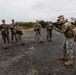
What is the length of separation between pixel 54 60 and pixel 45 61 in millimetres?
473

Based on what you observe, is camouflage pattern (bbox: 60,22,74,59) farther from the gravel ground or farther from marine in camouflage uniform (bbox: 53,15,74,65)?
the gravel ground

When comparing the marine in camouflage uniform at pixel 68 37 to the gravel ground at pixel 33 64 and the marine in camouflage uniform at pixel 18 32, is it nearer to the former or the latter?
the gravel ground at pixel 33 64

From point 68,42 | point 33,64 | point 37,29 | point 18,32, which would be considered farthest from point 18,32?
point 68,42

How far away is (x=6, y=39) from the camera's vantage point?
688 inches

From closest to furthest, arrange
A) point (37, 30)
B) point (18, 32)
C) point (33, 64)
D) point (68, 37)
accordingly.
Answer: point (68, 37) → point (33, 64) → point (18, 32) → point (37, 30)

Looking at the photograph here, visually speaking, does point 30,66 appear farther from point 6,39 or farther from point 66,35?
point 6,39

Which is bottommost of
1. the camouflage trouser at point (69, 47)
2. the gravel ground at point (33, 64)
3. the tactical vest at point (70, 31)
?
the gravel ground at point (33, 64)

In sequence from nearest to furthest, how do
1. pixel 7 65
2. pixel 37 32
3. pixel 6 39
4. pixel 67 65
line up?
pixel 67 65 → pixel 7 65 → pixel 6 39 → pixel 37 32

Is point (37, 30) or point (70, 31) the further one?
point (37, 30)

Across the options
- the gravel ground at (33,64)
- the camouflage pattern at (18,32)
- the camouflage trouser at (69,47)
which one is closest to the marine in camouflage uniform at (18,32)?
the camouflage pattern at (18,32)

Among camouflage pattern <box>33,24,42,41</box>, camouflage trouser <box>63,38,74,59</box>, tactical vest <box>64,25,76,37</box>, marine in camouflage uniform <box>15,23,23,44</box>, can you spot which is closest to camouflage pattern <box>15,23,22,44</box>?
marine in camouflage uniform <box>15,23,23,44</box>

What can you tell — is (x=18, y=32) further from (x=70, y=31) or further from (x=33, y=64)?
(x=70, y=31)

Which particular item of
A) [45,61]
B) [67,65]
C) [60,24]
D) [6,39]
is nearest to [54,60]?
[45,61]

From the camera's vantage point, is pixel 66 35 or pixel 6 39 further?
pixel 6 39
